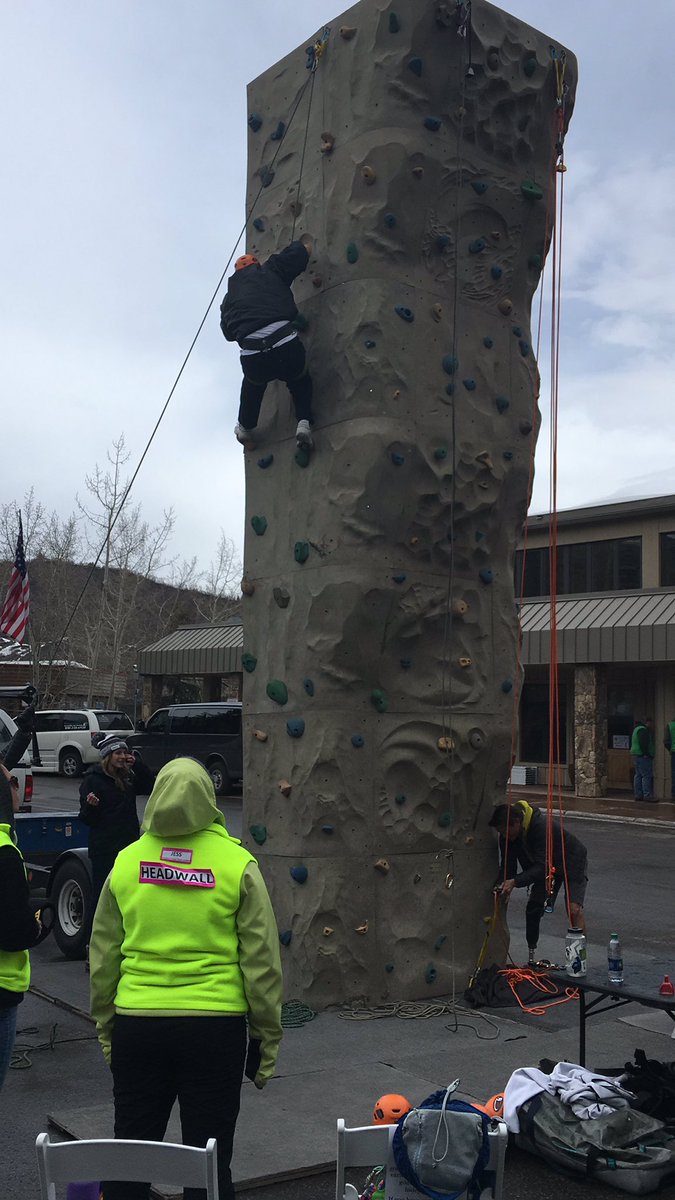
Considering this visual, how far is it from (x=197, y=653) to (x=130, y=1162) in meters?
30.1

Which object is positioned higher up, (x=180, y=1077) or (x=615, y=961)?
(x=180, y=1077)

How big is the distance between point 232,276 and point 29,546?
39.4 m

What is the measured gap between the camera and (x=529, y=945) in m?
9.17

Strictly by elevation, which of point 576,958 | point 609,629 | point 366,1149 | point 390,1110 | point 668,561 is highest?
point 668,561

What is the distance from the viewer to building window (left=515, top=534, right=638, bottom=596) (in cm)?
2806

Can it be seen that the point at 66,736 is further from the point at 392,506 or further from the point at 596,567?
the point at 392,506

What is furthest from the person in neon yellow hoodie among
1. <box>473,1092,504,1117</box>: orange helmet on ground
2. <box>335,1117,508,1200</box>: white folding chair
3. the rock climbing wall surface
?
the rock climbing wall surface

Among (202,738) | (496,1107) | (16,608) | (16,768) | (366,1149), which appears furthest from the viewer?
(202,738)

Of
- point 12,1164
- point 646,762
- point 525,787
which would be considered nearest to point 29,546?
point 525,787

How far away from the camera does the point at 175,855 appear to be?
380cm

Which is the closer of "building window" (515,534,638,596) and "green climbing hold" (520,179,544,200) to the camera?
"green climbing hold" (520,179,544,200)

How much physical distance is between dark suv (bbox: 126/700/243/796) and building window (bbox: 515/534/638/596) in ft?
25.5

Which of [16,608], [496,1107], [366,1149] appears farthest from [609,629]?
[366,1149]

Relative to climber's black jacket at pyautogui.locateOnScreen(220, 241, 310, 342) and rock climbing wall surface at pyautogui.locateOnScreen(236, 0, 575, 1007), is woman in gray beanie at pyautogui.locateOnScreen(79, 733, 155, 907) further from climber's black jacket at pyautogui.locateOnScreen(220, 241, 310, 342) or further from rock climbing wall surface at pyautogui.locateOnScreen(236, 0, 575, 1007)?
climber's black jacket at pyautogui.locateOnScreen(220, 241, 310, 342)
